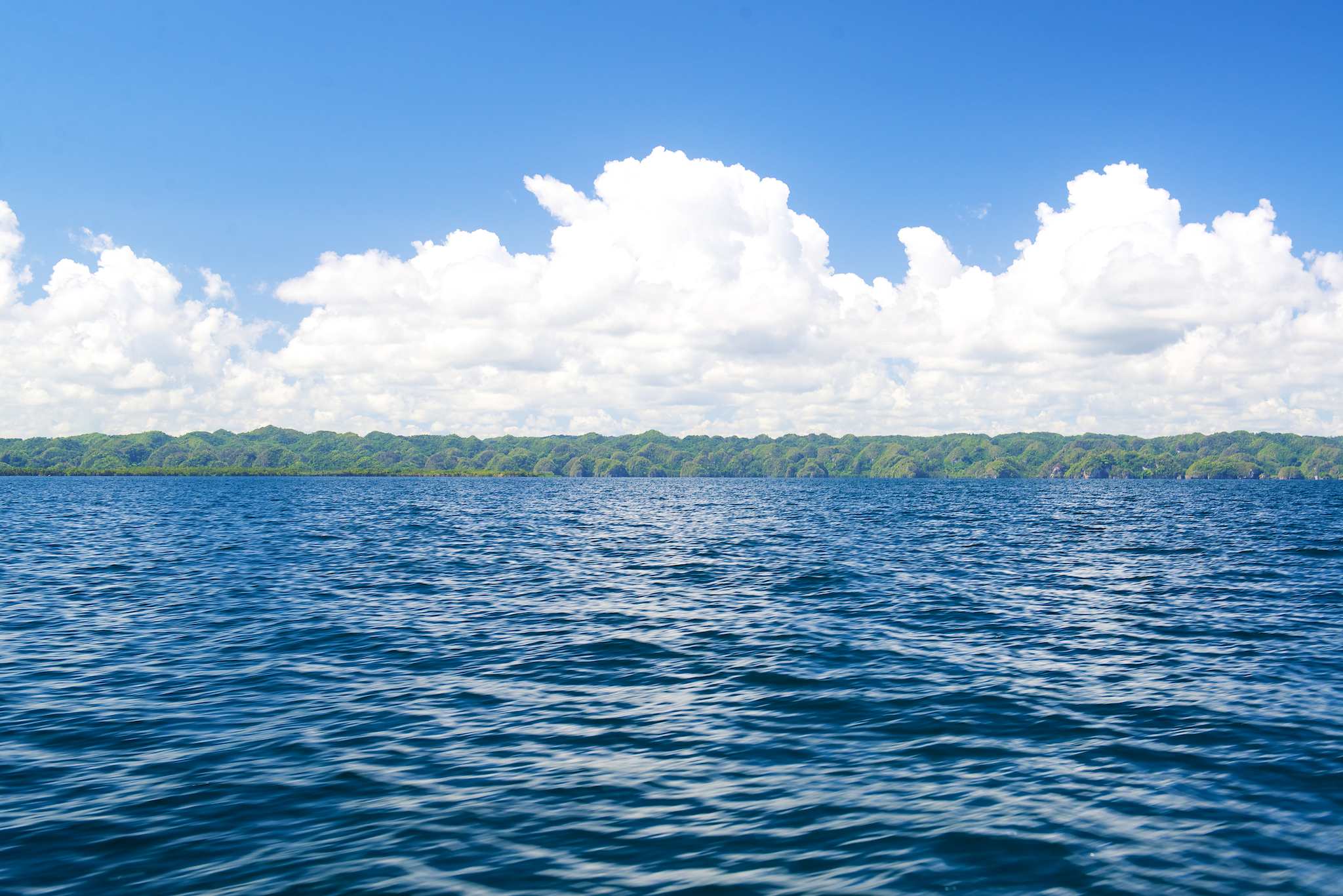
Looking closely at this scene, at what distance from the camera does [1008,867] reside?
11234 mm

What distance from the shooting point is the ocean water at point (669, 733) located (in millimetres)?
11398

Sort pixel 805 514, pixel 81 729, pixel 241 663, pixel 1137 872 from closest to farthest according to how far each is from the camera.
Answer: pixel 1137 872
pixel 81 729
pixel 241 663
pixel 805 514

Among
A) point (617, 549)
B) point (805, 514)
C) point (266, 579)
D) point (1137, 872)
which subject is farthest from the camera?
point (805, 514)

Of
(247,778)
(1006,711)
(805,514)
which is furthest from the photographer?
(805,514)

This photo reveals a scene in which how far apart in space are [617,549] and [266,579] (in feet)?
75.9

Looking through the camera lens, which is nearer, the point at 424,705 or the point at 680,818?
the point at 680,818

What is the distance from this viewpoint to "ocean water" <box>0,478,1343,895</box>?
11.4 m

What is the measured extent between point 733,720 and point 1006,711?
6102mm

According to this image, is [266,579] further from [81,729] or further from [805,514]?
[805,514]

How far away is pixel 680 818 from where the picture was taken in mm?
12773

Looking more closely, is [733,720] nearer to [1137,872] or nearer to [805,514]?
[1137,872]

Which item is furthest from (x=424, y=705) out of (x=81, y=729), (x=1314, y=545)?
(x=1314, y=545)

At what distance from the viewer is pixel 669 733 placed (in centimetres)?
1708

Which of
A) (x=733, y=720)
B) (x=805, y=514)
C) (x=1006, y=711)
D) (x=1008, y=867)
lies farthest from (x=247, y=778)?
(x=805, y=514)
